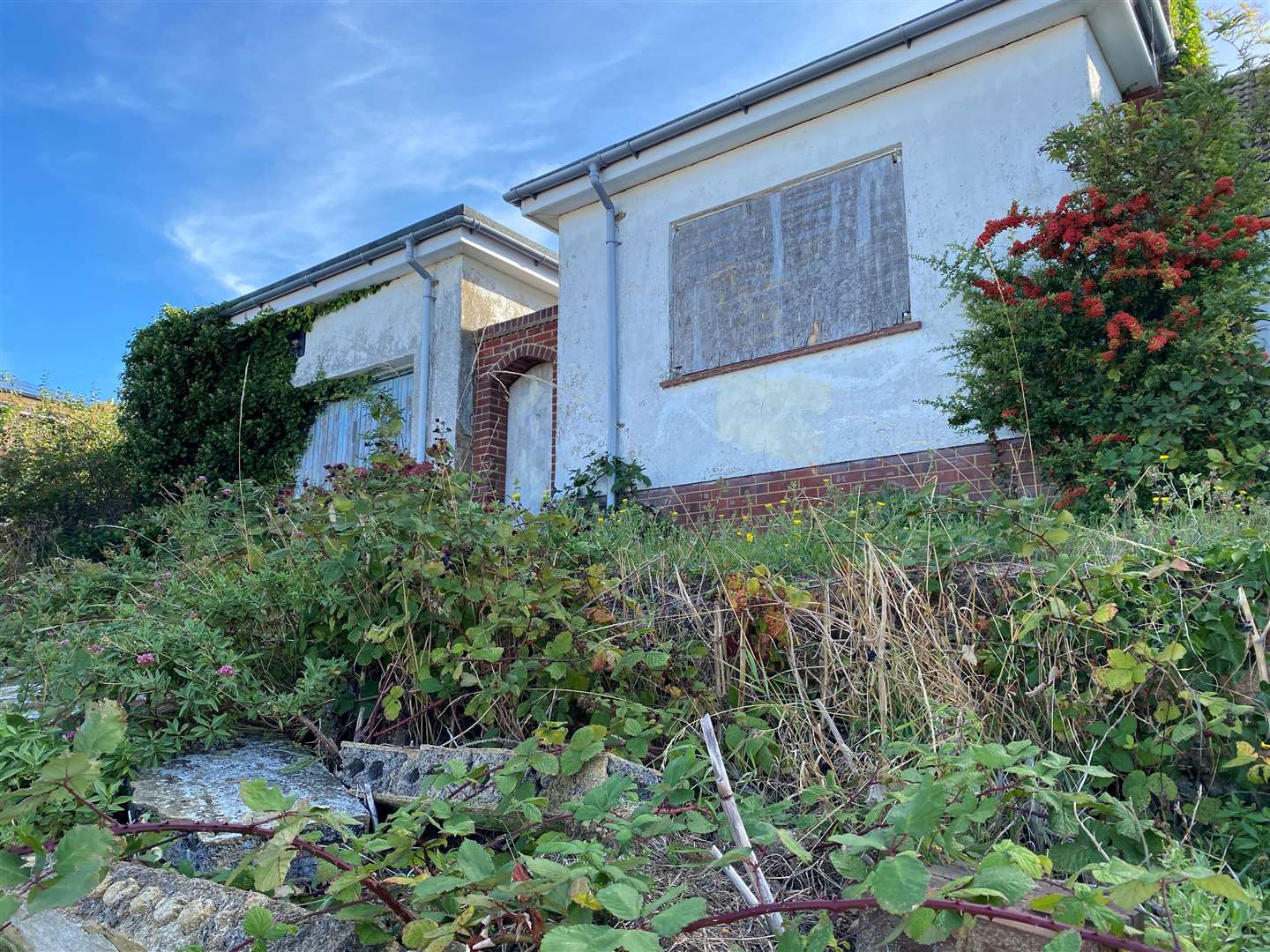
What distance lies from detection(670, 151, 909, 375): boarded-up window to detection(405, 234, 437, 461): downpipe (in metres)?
3.10

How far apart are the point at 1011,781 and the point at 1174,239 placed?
3995 mm

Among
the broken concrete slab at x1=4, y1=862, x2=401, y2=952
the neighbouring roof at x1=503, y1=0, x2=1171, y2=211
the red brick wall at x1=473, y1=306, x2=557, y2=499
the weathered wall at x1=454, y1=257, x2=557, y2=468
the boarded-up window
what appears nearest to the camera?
the broken concrete slab at x1=4, y1=862, x2=401, y2=952

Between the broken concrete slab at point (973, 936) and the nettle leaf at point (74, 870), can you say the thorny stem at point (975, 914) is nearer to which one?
the broken concrete slab at point (973, 936)

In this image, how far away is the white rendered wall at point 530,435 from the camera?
29.5ft

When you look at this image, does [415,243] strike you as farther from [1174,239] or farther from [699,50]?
[1174,239]

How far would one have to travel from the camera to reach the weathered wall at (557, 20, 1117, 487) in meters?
6.05

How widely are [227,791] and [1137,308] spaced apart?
16.4ft

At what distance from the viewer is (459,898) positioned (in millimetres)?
1431

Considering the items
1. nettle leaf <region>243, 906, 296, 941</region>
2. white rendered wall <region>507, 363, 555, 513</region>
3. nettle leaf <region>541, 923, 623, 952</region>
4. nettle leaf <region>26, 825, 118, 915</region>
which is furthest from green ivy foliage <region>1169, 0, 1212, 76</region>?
nettle leaf <region>26, 825, 118, 915</region>

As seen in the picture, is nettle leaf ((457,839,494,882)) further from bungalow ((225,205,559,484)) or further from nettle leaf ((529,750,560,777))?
bungalow ((225,205,559,484))

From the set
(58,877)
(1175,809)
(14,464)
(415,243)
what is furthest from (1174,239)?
(14,464)

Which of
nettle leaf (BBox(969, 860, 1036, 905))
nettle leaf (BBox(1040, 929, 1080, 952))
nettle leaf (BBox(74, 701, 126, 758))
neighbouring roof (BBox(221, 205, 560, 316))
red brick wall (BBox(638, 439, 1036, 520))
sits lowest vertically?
nettle leaf (BBox(1040, 929, 1080, 952))

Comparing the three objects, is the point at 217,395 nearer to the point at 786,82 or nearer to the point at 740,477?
the point at 740,477

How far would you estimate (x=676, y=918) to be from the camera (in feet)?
4.16
